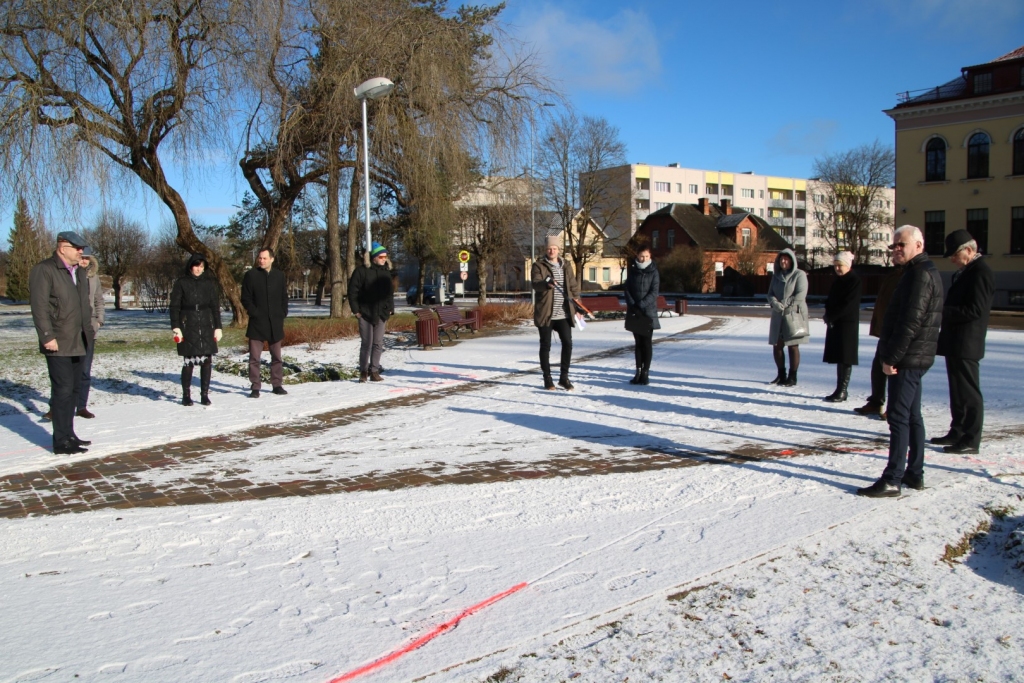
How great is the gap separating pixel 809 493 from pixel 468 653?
2.88 m

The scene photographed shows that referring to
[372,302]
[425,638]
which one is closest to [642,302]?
[372,302]

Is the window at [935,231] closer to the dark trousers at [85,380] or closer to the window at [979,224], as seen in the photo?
the window at [979,224]

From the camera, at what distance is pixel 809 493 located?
16.7 ft

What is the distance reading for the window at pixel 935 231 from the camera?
125ft

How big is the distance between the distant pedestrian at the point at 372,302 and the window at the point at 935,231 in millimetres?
35013

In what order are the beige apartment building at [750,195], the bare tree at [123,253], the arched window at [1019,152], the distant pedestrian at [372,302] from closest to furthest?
the distant pedestrian at [372,302]
the arched window at [1019,152]
the bare tree at [123,253]
the beige apartment building at [750,195]

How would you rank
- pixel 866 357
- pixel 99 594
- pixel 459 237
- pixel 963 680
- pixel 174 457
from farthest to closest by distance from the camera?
1. pixel 459 237
2. pixel 866 357
3. pixel 174 457
4. pixel 99 594
5. pixel 963 680

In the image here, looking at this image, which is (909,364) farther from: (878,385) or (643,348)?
(643,348)

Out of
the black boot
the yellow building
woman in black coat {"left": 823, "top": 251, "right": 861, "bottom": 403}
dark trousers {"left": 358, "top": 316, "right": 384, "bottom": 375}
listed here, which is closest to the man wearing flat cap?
the black boot

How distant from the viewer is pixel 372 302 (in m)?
10.4

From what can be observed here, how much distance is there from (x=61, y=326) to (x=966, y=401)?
745 centimetres

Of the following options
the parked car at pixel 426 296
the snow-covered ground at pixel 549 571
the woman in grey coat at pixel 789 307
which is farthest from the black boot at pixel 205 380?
the parked car at pixel 426 296

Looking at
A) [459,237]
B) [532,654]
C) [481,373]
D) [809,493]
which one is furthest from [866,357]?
[459,237]

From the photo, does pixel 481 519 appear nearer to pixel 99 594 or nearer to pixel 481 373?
pixel 99 594
